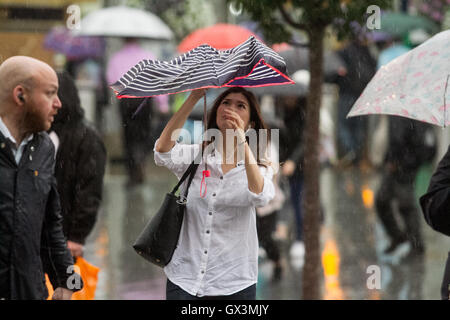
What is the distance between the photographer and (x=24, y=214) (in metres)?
3.84

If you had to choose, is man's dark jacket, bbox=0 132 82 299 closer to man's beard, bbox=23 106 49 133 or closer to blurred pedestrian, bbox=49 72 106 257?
man's beard, bbox=23 106 49 133

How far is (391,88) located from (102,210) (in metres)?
8.07

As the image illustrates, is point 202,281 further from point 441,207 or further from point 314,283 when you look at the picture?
point 314,283

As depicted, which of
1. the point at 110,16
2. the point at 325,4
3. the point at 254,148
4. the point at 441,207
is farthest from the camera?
the point at 110,16

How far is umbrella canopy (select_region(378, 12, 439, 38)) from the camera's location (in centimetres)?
1526

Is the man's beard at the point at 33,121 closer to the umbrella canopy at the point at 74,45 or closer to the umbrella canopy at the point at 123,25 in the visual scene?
the umbrella canopy at the point at 123,25

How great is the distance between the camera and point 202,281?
4.44 m

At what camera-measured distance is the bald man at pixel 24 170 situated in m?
3.80

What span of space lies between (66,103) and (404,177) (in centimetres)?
515

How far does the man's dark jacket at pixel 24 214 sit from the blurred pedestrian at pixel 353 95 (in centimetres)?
1145

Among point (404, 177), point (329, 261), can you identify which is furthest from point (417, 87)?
point (404, 177)

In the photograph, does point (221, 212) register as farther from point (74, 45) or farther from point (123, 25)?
point (74, 45)

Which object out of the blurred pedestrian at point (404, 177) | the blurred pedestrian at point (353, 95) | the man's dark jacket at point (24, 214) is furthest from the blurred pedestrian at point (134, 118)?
the man's dark jacket at point (24, 214)
